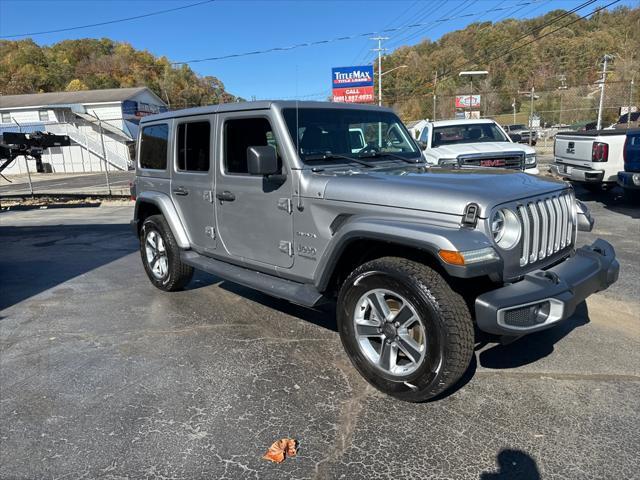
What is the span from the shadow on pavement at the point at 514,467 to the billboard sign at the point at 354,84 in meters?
33.3

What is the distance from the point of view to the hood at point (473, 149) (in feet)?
Result: 30.8

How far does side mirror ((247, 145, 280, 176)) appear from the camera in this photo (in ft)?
11.2

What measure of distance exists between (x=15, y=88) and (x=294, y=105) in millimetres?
74245

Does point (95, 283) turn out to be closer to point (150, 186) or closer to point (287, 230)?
point (150, 186)

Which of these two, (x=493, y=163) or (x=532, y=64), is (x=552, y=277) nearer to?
(x=493, y=163)

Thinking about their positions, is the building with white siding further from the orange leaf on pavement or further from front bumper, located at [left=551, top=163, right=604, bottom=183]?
the orange leaf on pavement

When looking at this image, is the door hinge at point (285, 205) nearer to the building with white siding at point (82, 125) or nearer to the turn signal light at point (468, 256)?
the turn signal light at point (468, 256)

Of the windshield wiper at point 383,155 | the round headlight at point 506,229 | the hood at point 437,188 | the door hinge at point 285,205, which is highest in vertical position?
the windshield wiper at point 383,155

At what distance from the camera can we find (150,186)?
17.9 feet

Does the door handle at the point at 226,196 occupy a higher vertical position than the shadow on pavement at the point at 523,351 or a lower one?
higher

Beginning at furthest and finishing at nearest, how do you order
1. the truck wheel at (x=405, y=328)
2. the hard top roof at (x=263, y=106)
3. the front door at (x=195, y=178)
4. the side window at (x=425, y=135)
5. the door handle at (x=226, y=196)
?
the side window at (x=425, y=135) < the front door at (x=195, y=178) < the door handle at (x=226, y=196) < the hard top roof at (x=263, y=106) < the truck wheel at (x=405, y=328)

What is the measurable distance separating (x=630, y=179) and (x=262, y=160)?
24.9 feet

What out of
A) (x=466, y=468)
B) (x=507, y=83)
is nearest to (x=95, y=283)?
(x=466, y=468)

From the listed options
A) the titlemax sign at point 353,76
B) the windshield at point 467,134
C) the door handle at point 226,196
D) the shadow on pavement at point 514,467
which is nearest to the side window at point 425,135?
the windshield at point 467,134
